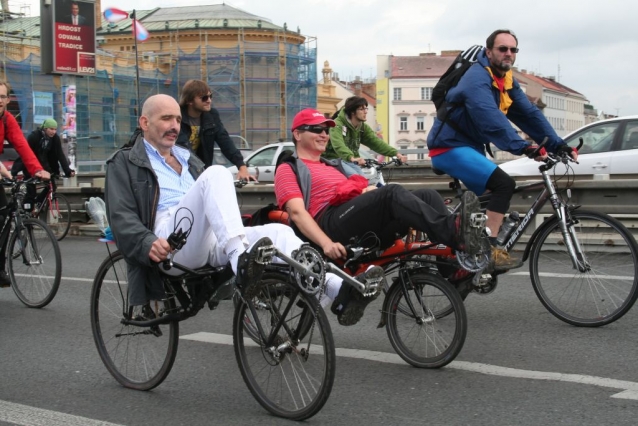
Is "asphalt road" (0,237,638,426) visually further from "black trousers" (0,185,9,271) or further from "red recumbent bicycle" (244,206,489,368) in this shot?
"black trousers" (0,185,9,271)

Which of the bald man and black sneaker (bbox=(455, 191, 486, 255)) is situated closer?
the bald man

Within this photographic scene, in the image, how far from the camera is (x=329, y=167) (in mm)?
6008

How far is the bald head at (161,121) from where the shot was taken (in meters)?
5.29

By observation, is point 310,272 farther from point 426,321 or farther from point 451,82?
point 451,82

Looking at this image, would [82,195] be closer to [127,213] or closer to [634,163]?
[634,163]

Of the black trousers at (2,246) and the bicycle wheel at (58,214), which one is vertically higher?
the black trousers at (2,246)

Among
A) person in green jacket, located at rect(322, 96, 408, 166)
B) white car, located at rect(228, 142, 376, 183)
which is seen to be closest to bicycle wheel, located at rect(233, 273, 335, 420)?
person in green jacket, located at rect(322, 96, 408, 166)

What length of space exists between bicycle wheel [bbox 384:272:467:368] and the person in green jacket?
4127 millimetres

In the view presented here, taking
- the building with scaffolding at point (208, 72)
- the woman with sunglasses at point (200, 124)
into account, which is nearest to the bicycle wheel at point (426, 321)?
the woman with sunglasses at point (200, 124)

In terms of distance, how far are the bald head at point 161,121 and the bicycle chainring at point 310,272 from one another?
119cm

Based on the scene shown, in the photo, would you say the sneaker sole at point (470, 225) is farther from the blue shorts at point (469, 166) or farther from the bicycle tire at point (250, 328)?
the blue shorts at point (469, 166)

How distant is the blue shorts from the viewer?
21.5 ft

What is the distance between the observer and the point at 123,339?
215 inches

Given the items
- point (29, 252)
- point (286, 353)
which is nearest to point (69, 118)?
point (29, 252)
